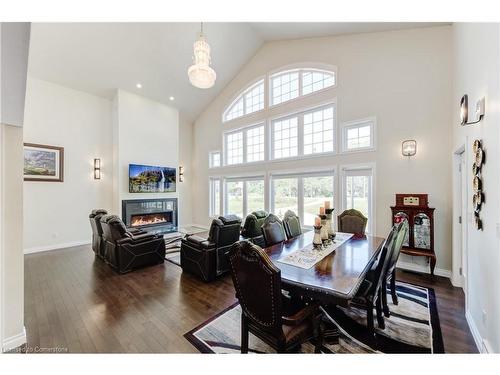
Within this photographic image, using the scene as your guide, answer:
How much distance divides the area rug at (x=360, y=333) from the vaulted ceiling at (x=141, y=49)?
4.57 m

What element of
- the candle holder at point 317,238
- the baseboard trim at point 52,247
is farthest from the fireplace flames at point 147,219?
the candle holder at point 317,238

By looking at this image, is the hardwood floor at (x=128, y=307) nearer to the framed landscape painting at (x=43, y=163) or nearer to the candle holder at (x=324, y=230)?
the candle holder at (x=324, y=230)

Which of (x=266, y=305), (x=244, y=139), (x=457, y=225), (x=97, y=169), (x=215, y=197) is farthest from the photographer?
(x=215, y=197)

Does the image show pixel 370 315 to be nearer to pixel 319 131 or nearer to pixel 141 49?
pixel 319 131

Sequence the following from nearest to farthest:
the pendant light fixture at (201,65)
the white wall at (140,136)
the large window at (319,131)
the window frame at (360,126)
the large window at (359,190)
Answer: the pendant light fixture at (201,65), the window frame at (360,126), the large window at (359,190), the large window at (319,131), the white wall at (140,136)

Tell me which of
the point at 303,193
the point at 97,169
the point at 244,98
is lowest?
the point at 303,193

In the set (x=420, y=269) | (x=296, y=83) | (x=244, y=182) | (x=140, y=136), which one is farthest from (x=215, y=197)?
(x=420, y=269)

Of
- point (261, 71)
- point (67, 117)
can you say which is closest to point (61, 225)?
point (67, 117)

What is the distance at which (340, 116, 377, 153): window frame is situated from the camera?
14.1ft

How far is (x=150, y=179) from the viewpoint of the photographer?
675cm

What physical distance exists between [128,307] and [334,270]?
2544 mm

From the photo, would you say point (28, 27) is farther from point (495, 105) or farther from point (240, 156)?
point (240, 156)

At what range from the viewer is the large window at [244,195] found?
21.8 ft

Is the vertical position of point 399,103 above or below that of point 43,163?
above
